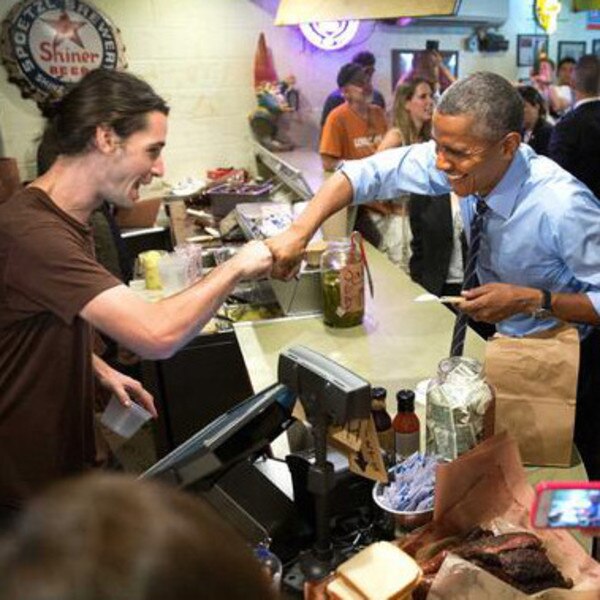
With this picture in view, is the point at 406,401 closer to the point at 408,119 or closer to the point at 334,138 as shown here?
the point at 408,119

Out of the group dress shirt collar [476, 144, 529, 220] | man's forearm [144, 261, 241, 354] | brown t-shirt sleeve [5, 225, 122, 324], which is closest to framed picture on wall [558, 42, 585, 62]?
dress shirt collar [476, 144, 529, 220]

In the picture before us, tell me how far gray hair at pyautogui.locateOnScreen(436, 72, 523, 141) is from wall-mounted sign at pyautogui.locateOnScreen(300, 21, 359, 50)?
14.3 feet

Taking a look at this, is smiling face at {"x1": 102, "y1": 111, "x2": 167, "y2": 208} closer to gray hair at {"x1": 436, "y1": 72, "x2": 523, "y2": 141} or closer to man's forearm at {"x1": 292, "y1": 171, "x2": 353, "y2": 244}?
man's forearm at {"x1": 292, "y1": 171, "x2": 353, "y2": 244}

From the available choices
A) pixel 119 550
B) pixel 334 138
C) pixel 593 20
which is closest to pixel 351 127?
pixel 334 138

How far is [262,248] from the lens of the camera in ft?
5.51

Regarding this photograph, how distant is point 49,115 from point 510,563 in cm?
151

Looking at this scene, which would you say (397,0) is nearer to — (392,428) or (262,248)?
(262,248)

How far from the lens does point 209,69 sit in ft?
17.6

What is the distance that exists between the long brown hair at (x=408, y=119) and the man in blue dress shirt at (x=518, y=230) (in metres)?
1.92

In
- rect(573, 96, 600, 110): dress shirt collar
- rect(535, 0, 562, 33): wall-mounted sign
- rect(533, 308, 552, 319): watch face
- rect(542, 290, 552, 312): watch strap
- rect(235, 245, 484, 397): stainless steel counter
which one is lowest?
rect(235, 245, 484, 397): stainless steel counter

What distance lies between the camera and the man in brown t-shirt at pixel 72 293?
1286 mm

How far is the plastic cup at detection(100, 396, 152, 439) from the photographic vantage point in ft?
5.62

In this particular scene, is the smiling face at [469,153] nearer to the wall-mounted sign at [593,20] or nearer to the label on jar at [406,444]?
the label on jar at [406,444]

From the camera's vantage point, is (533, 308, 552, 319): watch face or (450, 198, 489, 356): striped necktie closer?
(533, 308, 552, 319): watch face
